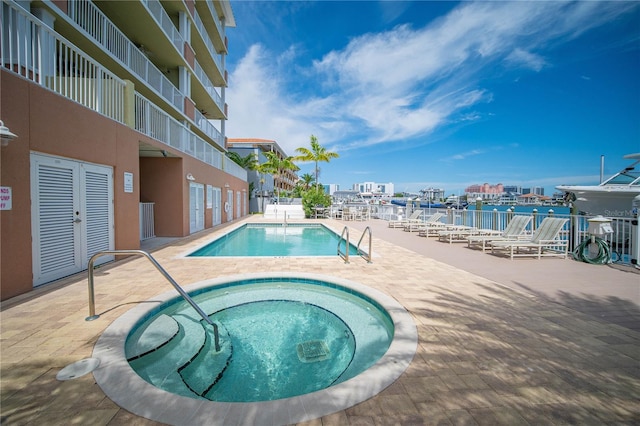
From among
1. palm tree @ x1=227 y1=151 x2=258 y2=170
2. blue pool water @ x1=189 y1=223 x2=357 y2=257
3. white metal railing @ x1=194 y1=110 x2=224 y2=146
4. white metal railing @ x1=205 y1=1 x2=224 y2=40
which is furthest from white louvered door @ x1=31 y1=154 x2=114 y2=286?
palm tree @ x1=227 y1=151 x2=258 y2=170

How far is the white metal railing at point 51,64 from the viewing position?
4.45m

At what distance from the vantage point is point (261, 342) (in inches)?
140

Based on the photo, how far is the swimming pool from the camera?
1838 millimetres

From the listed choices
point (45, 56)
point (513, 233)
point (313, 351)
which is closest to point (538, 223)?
point (513, 233)

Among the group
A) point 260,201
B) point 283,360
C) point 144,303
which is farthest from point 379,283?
point 260,201

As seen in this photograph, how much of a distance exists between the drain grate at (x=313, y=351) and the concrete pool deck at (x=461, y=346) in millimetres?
1172

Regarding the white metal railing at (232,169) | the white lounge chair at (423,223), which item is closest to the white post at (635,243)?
the white lounge chair at (423,223)

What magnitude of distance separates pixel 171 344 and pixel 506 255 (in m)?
8.36

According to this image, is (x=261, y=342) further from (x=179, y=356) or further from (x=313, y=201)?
(x=313, y=201)

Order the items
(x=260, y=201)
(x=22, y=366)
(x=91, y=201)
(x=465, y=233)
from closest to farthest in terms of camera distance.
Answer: (x=22, y=366) < (x=91, y=201) < (x=465, y=233) < (x=260, y=201)

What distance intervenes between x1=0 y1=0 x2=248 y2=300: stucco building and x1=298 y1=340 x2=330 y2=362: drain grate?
175 inches

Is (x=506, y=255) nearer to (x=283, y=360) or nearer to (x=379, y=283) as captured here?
(x=379, y=283)

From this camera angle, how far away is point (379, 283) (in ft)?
16.1

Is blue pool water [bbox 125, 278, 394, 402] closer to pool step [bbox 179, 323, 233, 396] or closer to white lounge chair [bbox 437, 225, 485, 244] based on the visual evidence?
pool step [bbox 179, 323, 233, 396]
